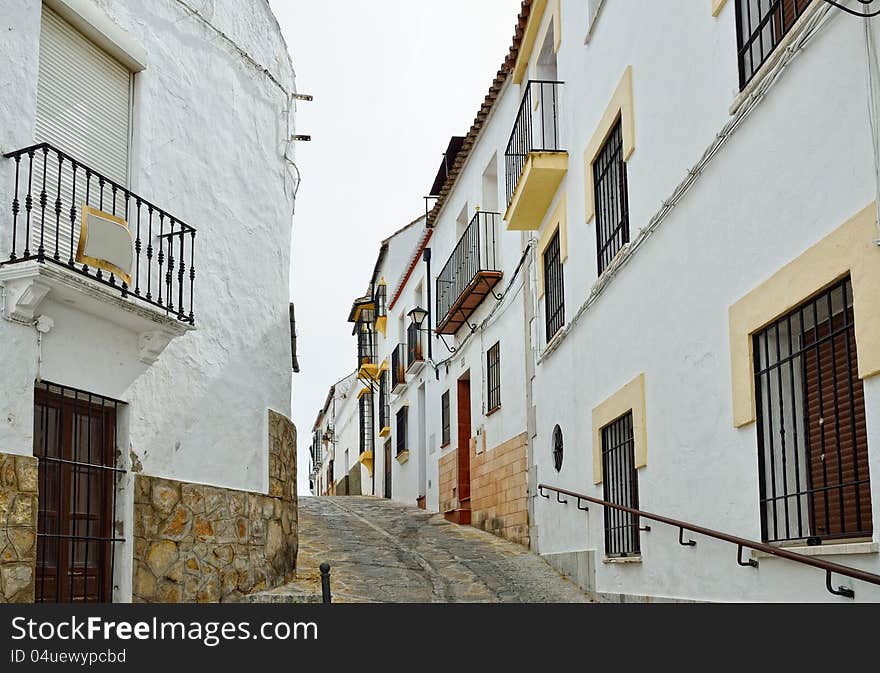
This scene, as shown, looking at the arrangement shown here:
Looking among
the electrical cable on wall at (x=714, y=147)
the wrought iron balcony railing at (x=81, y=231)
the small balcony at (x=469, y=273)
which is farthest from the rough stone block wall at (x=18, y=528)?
the small balcony at (x=469, y=273)

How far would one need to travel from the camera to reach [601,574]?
9.96 m

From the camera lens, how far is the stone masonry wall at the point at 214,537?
856 cm

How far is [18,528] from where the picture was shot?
6.97 m

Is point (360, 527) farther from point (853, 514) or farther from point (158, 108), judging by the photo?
point (853, 514)

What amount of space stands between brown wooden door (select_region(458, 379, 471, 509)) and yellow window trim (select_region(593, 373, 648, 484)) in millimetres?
7808

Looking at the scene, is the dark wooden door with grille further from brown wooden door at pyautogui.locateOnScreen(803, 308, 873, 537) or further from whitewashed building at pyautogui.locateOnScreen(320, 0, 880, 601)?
brown wooden door at pyautogui.locateOnScreen(803, 308, 873, 537)

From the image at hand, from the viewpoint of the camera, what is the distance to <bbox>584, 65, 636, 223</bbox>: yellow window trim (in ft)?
29.7

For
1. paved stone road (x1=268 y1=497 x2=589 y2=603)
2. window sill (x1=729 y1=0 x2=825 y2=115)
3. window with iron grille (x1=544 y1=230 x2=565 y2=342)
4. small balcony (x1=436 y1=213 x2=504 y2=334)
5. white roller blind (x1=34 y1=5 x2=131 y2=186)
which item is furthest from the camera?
small balcony (x1=436 y1=213 x2=504 y2=334)

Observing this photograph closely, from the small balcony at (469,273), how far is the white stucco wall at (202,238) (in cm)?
480

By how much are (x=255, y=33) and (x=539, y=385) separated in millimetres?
5242

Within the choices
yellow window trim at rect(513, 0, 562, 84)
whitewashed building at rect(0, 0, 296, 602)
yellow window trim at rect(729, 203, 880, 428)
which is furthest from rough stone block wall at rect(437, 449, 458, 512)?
yellow window trim at rect(729, 203, 880, 428)

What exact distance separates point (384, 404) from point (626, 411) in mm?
19341

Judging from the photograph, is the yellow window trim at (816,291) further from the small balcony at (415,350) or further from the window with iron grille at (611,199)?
the small balcony at (415,350)

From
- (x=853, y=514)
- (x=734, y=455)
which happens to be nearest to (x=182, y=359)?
(x=734, y=455)
